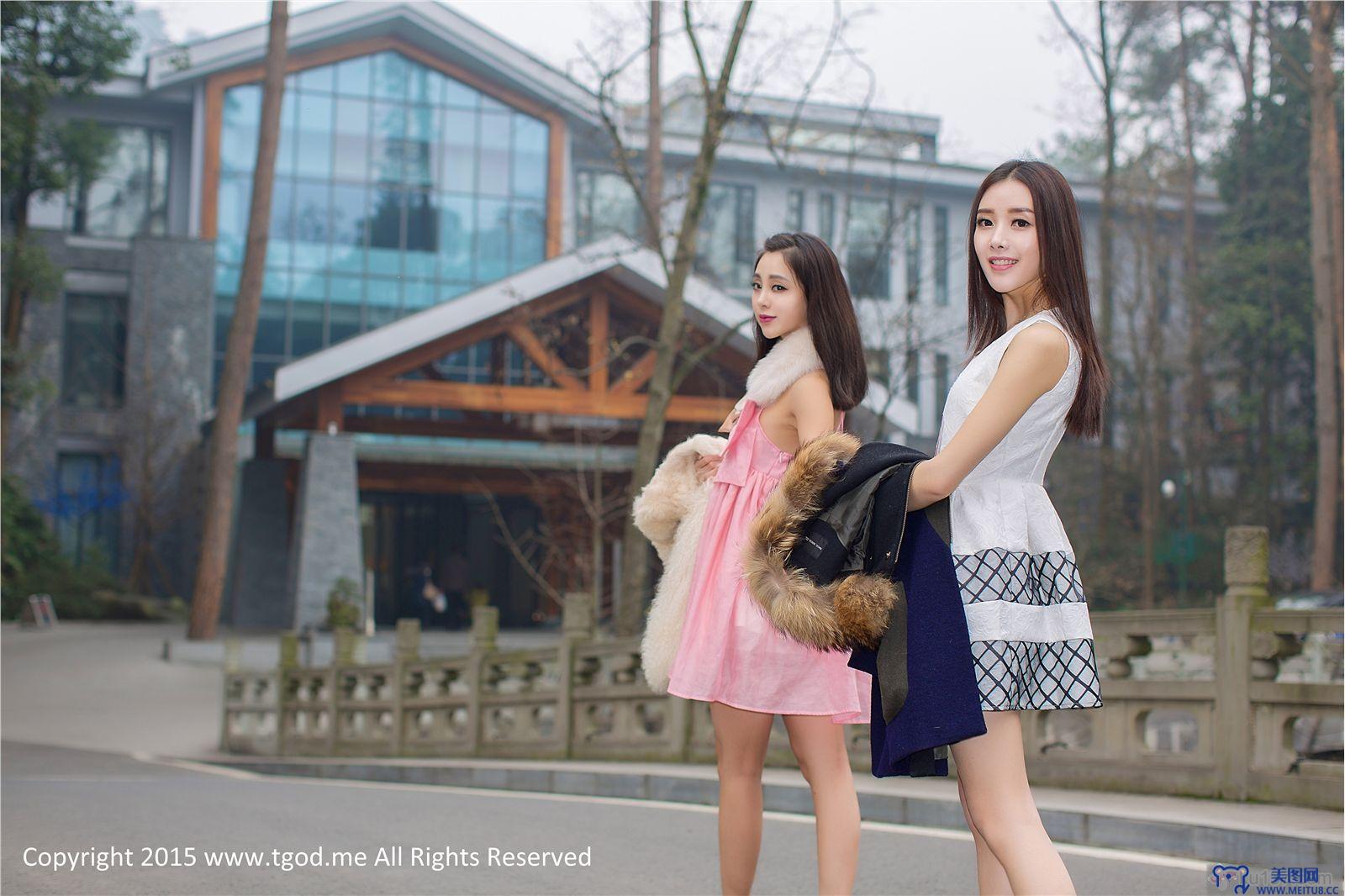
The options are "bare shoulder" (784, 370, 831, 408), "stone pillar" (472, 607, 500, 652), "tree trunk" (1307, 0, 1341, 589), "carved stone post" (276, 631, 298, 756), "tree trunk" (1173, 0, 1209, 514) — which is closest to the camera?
"bare shoulder" (784, 370, 831, 408)

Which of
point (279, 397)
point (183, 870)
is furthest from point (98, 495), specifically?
point (183, 870)

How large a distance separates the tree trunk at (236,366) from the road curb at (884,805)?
11.2 metres

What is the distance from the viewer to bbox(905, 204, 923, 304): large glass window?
18050 millimetres

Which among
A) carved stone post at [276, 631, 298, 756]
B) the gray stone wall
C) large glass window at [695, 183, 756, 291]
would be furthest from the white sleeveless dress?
large glass window at [695, 183, 756, 291]

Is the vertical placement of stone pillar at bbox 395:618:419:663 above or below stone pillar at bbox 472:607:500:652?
below

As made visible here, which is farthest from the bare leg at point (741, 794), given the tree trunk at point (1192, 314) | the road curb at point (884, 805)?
the tree trunk at point (1192, 314)

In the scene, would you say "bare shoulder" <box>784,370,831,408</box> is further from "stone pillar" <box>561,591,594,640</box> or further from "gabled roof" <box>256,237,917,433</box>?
"gabled roof" <box>256,237,917,433</box>

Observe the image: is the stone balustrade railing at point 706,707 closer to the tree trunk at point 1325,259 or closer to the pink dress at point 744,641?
the pink dress at point 744,641

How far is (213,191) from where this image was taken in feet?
109

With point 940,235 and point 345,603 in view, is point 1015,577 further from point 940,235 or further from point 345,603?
point 940,235

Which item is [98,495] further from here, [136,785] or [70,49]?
[136,785]

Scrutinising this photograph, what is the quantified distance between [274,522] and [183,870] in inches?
872

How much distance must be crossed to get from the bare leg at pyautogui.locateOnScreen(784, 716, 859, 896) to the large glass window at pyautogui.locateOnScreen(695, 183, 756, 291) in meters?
31.4

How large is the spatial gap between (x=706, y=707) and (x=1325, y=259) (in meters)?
15.9
